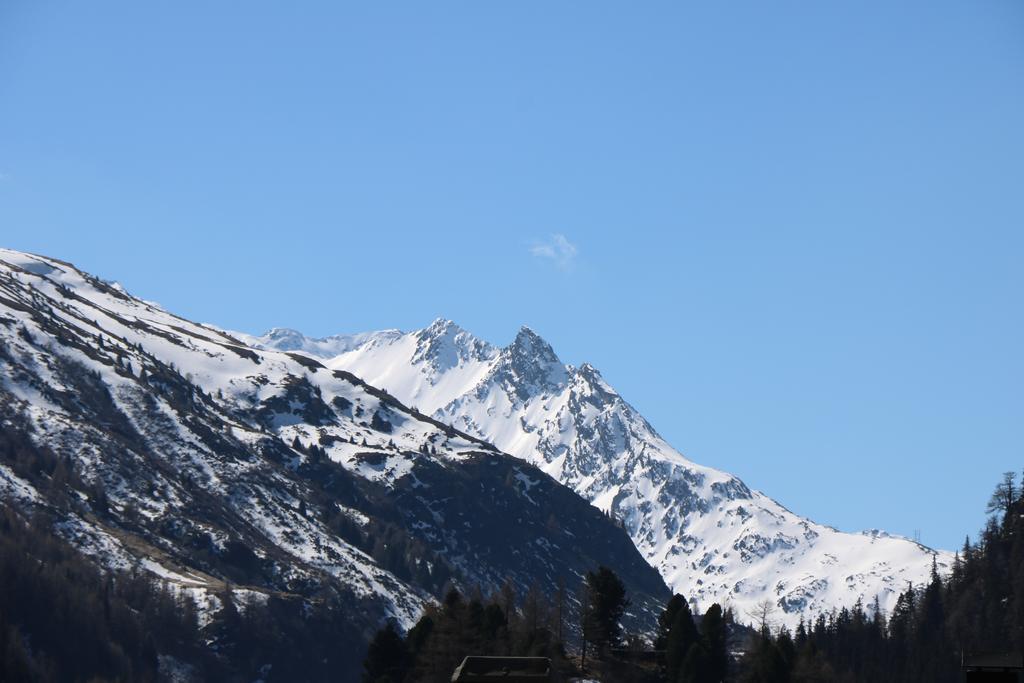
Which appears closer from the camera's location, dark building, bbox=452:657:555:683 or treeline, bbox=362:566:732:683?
dark building, bbox=452:657:555:683

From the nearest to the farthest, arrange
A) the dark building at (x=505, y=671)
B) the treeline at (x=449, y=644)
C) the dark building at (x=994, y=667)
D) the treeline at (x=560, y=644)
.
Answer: the dark building at (x=994, y=667) < the dark building at (x=505, y=671) < the treeline at (x=449, y=644) < the treeline at (x=560, y=644)

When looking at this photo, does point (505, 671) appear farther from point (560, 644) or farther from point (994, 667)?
point (560, 644)

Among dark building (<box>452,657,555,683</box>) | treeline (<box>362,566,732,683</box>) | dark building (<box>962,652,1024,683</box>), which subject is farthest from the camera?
treeline (<box>362,566,732,683</box>)

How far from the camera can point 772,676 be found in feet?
496

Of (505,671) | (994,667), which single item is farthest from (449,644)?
(994,667)

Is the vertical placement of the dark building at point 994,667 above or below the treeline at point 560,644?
below

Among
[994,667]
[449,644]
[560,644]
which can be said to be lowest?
[994,667]

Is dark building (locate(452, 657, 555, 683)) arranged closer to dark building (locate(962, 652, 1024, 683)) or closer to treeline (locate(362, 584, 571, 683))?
dark building (locate(962, 652, 1024, 683))

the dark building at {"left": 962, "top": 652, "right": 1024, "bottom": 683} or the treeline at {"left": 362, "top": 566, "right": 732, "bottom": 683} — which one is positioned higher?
the treeline at {"left": 362, "top": 566, "right": 732, "bottom": 683}

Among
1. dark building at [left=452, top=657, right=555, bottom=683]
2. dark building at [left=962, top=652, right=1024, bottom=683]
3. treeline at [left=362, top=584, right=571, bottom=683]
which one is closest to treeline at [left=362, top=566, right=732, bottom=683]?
treeline at [left=362, top=584, right=571, bottom=683]

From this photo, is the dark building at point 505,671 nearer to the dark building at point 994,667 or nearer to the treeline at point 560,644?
the dark building at point 994,667

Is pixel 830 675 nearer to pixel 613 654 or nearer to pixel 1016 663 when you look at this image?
pixel 613 654

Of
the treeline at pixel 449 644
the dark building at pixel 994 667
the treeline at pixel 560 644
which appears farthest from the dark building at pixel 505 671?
the treeline at pixel 449 644

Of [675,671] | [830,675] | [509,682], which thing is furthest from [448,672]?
[509,682]
